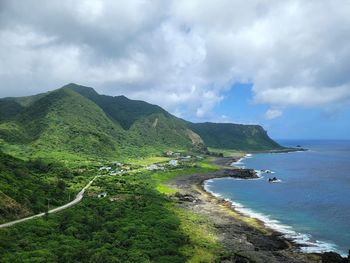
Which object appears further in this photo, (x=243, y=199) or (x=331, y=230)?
(x=243, y=199)

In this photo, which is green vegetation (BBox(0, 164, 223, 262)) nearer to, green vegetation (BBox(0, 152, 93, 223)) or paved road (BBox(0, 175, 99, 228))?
paved road (BBox(0, 175, 99, 228))

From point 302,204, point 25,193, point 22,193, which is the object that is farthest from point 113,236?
point 302,204

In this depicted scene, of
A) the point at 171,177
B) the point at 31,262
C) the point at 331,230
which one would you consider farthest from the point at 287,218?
the point at 171,177

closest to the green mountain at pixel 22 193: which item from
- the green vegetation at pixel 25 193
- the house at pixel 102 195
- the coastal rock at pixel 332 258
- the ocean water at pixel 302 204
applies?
the green vegetation at pixel 25 193

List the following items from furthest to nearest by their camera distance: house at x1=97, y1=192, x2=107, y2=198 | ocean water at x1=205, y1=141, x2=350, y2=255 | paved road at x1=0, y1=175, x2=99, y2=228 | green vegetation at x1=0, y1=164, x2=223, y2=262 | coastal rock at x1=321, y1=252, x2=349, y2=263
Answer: house at x1=97, y1=192, x2=107, y2=198
ocean water at x1=205, y1=141, x2=350, y2=255
paved road at x1=0, y1=175, x2=99, y2=228
coastal rock at x1=321, y1=252, x2=349, y2=263
green vegetation at x1=0, y1=164, x2=223, y2=262

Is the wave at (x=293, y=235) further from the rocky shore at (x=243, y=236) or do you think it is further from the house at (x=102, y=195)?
the house at (x=102, y=195)

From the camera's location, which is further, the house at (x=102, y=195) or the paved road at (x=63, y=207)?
the house at (x=102, y=195)

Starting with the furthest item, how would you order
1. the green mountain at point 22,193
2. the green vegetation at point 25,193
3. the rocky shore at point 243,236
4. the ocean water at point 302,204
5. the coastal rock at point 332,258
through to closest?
the ocean water at point 302,204 < the green vegetation at point 25,193 < the green mountain at point 22,193 < the rocky shore at point 243,236 < the coastal rock at point 332,258

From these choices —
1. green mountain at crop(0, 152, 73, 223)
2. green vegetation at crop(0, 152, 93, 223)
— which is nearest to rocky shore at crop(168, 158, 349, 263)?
green vegetation at crop(0, 152, 93, 223)

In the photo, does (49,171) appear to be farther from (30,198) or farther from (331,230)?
(331,230)
